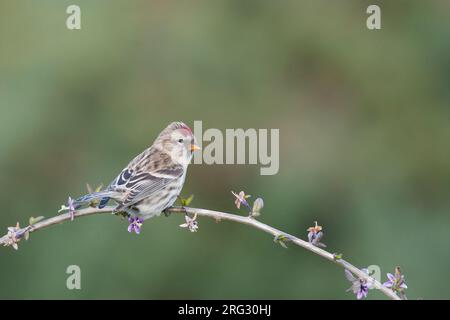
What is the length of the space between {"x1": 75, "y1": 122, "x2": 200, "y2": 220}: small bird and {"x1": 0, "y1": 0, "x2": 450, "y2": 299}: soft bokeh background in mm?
1704

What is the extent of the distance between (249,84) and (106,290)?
251 cm

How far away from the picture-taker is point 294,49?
26.9ft

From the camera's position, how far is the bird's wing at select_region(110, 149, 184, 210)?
4906 millimetres

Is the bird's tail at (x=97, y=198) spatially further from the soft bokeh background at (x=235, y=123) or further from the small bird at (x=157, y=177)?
the soft bokeh background at (x=235, y=123)

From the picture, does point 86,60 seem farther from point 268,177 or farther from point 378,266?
point 378,266

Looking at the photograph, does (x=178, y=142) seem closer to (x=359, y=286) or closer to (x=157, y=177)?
(x=157, y=177)

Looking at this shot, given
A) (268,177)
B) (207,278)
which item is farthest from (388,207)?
(207,278)

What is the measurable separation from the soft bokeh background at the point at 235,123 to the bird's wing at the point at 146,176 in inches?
66.3

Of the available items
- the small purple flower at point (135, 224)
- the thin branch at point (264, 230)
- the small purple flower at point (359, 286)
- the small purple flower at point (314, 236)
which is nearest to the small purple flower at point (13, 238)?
the thin branch at point (264, 230)

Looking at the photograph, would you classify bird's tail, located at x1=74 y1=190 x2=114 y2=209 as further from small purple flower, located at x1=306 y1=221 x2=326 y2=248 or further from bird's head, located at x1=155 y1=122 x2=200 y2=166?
small purple flower, located at x1=306 y1=221 x2=326 y2=248

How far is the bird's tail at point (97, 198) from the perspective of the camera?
13.7 feet

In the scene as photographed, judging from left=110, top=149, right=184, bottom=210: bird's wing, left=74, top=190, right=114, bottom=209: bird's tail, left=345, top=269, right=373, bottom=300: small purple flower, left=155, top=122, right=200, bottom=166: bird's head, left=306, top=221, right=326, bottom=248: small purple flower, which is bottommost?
left=345, top=269, right=373, bottom=300: small purple flower

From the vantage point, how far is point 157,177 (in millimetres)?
5281

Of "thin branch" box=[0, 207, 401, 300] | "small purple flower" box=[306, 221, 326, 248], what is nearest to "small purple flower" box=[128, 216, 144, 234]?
"thin branch" box=[0, 207, 401, 300]
